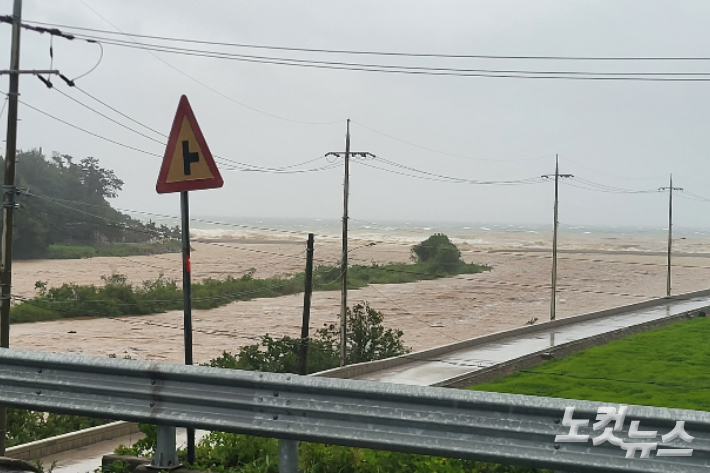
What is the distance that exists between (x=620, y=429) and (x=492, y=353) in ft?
107

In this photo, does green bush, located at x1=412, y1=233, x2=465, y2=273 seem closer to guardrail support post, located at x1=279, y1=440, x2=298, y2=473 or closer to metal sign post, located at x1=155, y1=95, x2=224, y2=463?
metal sign post, located at x1=155, y1=95, x2=224, y2=463

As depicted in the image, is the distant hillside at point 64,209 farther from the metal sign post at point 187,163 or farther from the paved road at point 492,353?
the metal sign post at point 187,163

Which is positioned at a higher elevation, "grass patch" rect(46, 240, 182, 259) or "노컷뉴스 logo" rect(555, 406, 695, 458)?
"노컷뉴스 logo" rect(555, 406, 695, 458)

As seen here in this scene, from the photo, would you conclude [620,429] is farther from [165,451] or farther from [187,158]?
[187,158]

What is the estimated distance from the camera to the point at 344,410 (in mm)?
4215

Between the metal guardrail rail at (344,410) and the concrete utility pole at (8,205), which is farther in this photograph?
the concrete utility pole at (8,205)

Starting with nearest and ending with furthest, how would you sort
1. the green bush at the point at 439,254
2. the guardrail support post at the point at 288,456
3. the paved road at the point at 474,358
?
the guardrail support post at the point at 288,456 → the paved road at the point at 474,358 → the green bush at the point at 439,254

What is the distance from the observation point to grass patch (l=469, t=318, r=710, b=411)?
22219 millimetres

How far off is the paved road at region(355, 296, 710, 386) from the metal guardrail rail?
929 inches

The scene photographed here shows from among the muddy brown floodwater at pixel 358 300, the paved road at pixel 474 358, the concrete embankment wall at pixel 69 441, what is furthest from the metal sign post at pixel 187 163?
the muddy brown floodwater at pixel 358 300

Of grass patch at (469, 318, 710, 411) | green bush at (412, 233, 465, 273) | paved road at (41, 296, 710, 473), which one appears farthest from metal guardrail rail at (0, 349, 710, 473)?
green bush at (412, 233, 465, 273)

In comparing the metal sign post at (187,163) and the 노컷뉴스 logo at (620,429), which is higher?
the metal sign post at (187,163)

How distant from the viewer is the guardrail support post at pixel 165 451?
4797mm

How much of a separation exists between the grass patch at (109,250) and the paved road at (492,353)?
63.4 meters
